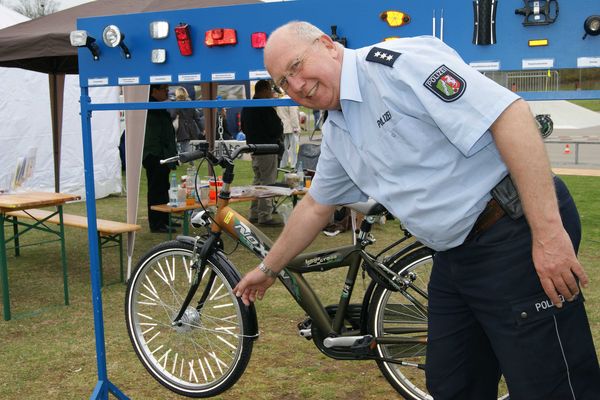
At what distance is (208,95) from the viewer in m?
10.5

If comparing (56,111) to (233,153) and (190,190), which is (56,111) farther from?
(233,153)

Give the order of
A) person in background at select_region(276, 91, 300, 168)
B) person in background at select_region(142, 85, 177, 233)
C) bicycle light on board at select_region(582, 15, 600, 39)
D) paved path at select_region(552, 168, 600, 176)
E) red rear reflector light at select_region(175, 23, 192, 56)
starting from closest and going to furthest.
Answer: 1. bicycle light on board at select_region(582, 15, 600, 39)
2. red rear reflector light at select_region(175, 23, 192, 56)
3. person in background at select_region(142, 85, 177, 233)
4. paved path at select_region(552, 168, 600, 176)
5. person in background at select_region(276, 91, 300, 168)

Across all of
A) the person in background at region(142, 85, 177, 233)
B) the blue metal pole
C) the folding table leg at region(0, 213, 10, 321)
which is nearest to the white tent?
the person in background at region(142, 85, 177, 233)

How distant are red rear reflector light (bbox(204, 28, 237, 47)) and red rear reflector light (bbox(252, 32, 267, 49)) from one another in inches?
3.8

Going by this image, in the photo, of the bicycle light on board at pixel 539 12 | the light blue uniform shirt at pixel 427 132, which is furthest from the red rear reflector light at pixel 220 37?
the bicycle light on board at pixel 539 12

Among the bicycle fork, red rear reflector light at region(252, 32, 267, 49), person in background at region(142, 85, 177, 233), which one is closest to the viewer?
red rear reflector light at region(252, 32, 267, 49)

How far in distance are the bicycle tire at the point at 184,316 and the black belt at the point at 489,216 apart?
1542mm

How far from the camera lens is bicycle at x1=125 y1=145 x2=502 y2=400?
10.9ft

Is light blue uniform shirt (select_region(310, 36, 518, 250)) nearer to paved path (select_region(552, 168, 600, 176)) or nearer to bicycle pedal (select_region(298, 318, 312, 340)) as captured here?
bicycle pedal (select_region(298, 318, 312, 340))

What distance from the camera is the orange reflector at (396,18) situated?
261 centimetres

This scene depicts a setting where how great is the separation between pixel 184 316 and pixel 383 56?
204 centimetres

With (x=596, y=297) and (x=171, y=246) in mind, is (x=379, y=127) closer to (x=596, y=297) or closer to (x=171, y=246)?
(x=171, y=246)

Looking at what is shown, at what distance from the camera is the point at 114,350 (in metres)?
4.59

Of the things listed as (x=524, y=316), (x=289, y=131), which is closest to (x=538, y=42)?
(x=524, y=316)
